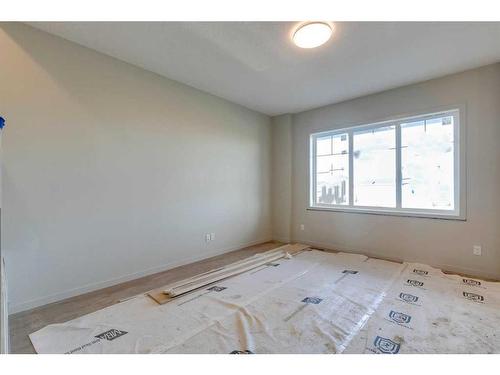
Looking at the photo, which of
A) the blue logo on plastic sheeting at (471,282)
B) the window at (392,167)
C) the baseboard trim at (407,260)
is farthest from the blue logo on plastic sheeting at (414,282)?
the window at (392,167)

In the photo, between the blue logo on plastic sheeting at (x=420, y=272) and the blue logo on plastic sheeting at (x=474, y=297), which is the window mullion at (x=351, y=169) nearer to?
the blue logo on plastic sheeting at (x=420, y=272)

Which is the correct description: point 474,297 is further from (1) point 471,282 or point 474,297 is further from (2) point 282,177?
(2) point 282,177

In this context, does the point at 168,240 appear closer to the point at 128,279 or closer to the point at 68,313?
the point at 128,279

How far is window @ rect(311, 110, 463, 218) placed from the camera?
3340 millimetres

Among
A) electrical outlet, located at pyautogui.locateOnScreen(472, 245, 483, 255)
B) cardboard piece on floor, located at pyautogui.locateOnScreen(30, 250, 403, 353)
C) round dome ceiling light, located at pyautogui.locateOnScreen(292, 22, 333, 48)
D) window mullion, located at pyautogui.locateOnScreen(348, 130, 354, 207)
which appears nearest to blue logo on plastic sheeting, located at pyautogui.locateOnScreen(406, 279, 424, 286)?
cardboard piece on floor, located at pyautogui.locateOnScreen(30, 250, 403, 353)

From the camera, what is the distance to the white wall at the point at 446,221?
2965 millimetres

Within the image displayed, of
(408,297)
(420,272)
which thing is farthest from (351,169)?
(408,297)

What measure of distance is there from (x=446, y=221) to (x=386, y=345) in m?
2.38

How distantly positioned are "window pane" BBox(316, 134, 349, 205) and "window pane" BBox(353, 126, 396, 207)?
178 millimetres

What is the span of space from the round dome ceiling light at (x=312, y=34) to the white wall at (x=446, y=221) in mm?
1938
